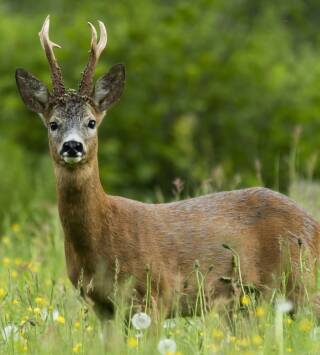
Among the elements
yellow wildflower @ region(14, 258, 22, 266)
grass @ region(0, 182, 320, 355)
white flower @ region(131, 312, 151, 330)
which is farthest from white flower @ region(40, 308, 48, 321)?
yellow wildflower @ region(14, 258, 22, 266)

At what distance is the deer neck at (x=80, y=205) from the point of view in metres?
6.30

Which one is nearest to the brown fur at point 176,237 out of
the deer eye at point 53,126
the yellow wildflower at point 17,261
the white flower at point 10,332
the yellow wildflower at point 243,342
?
the deer eye at point 53,126

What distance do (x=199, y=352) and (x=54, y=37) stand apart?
941 centimetres

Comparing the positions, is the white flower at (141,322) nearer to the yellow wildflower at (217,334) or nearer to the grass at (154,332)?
the grass at (154,332)

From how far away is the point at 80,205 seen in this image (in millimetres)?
6363

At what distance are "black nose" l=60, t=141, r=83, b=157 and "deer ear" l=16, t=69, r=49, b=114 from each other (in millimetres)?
578

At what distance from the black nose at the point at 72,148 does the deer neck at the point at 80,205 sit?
143 mm

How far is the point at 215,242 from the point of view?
21.8 ft

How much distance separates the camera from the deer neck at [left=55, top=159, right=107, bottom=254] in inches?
248

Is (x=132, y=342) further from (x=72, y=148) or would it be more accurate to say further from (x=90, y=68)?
(x=90, y=68)

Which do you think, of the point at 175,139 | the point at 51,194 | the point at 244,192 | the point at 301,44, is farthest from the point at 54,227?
the point at 301,44

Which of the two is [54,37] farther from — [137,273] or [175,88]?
[137,273]

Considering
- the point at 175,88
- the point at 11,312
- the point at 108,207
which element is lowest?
the point at 11,312

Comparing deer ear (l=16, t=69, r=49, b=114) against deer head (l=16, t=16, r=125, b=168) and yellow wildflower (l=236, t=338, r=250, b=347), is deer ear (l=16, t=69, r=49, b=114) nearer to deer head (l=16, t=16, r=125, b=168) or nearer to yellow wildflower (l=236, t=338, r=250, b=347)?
deer head (l=16, t=16, r=125, b=168)
